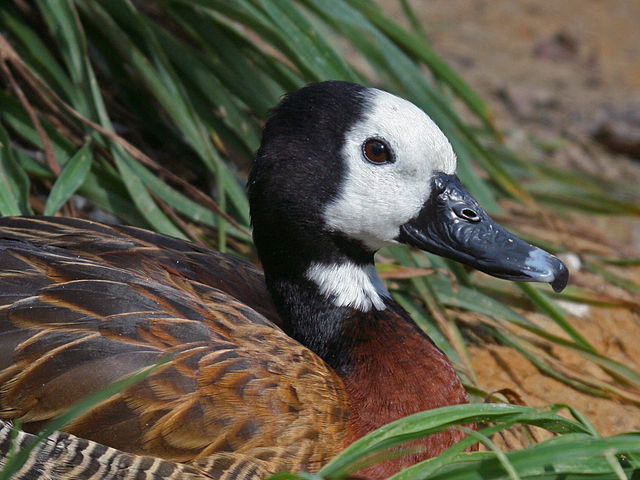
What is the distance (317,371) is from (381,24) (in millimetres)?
1692

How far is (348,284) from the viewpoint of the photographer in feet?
7.55

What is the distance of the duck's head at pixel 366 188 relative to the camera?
218cm

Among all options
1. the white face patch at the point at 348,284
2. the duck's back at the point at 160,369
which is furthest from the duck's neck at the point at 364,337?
the duck's back at the point at 160,369

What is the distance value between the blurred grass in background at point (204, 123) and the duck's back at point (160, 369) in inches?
26.6

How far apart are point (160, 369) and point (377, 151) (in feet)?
2.30

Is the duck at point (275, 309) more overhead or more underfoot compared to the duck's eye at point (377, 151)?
more underfoot

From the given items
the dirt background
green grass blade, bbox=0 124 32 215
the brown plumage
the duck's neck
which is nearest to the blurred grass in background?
green grass blade, bbox=0 124 32 215

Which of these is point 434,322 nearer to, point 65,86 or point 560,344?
point 560,344

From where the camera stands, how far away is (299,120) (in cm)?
222

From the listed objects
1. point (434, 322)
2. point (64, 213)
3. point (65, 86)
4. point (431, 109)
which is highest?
point (431, 109)

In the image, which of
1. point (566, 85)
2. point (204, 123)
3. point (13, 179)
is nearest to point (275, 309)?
point (13, 179)

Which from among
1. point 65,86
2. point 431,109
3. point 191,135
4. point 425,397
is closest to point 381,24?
point 431,109

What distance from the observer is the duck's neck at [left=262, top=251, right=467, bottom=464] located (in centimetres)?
218

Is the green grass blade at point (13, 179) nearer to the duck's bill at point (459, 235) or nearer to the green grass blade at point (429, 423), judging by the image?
the duck's bill at point (459, 235)
